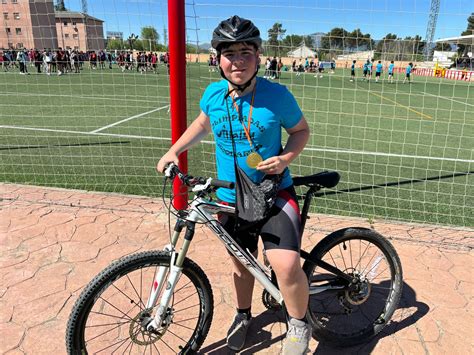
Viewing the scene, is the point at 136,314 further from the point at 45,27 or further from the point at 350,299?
the point at 45,27

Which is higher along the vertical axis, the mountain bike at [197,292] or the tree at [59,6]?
the tree at [59,6]

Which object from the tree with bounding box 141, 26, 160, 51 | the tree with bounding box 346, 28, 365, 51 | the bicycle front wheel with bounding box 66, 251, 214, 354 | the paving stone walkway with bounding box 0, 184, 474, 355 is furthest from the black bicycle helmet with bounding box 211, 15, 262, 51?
the tree with bounding box 141, 26, 160, 51

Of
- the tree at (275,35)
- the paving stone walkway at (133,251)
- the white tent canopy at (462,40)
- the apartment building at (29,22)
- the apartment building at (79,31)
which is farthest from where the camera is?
the apartment building at (29,22)

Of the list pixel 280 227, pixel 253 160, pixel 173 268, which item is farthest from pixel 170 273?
pixel 253 160

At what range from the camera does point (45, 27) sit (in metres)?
7.18

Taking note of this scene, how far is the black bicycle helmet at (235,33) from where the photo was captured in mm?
1866

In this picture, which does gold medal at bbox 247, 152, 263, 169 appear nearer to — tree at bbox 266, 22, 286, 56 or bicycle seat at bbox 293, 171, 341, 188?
bicycle seat at bbox 293, 171, 341, 188

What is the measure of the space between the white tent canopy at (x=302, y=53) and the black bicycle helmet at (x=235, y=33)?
3.52m

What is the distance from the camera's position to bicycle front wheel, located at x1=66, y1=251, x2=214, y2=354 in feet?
6.55

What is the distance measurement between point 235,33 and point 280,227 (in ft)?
3.40

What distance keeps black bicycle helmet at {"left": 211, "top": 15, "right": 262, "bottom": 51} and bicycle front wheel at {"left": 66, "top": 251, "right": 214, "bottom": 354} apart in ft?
3.86

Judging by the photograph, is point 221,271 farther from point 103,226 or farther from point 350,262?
point 103,226

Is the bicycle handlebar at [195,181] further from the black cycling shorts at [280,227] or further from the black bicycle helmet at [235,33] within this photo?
the black bicycle helmet at [235,33]

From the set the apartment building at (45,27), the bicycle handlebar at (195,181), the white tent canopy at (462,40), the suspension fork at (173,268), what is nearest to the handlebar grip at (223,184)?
the bicycle handlebar at (195,181)
